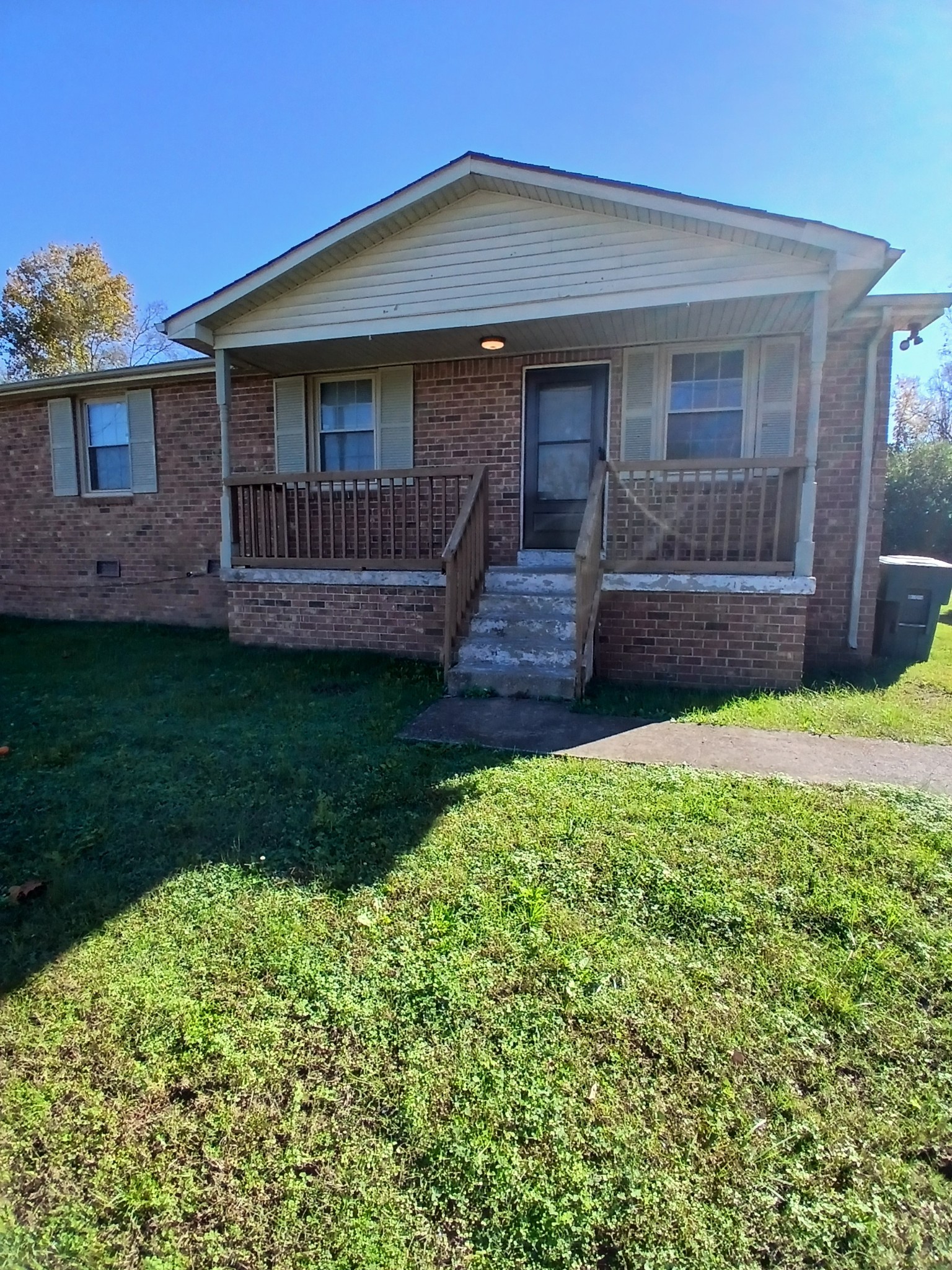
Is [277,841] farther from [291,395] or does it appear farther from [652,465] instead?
[291,395]

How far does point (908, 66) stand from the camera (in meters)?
5.66

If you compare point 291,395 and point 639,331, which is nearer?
point 639,331

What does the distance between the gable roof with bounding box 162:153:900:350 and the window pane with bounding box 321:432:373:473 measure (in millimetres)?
1697

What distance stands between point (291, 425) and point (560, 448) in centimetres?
344

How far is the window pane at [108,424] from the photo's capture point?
30.8 feet

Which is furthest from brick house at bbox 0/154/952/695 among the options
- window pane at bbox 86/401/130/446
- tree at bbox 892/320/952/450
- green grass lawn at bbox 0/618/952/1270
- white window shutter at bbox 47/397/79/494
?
tree at bbox 892/320/952/450

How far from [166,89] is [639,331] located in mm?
7284

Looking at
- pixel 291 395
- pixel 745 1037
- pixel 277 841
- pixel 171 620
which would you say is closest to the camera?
pixel 745 1037

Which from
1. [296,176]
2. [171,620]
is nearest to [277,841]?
[171,620]

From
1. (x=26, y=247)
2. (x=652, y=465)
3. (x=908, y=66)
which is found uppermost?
(x=26, y=247)

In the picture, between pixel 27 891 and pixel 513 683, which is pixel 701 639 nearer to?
pixel 513 683

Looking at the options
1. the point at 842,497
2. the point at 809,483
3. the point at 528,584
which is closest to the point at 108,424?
the point at 528,584

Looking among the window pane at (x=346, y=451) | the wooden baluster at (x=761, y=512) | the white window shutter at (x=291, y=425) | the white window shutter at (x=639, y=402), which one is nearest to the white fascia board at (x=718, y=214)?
the white window shutter at (x=639, y=402)

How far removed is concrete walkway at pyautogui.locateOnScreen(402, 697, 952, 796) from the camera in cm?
387
